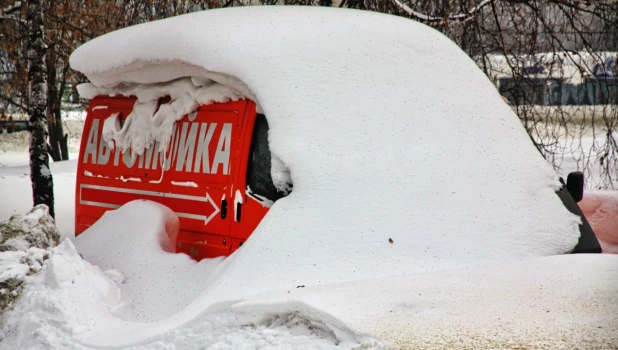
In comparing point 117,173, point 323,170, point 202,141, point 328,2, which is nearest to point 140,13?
point 328,2

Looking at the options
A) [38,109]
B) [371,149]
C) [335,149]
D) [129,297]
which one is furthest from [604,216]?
[38,109]

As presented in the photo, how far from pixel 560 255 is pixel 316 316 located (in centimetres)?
175

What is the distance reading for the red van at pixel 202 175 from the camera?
16.8ft

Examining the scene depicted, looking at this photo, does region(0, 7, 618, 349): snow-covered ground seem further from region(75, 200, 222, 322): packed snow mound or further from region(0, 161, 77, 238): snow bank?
region(0, 161, 77, 238): snow bank

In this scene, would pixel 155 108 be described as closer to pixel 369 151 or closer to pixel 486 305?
pixel 369 151

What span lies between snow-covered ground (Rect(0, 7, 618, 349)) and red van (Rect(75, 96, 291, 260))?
184mm

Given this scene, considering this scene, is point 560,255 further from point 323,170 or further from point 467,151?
point 323,170

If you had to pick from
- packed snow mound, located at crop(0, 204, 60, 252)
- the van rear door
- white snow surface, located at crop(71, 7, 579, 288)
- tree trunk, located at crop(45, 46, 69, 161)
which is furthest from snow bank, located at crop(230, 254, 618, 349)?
tree trunk, located at crop(45, 46, 69, 161)

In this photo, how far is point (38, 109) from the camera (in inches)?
368

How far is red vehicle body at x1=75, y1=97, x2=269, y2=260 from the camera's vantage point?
5.19m

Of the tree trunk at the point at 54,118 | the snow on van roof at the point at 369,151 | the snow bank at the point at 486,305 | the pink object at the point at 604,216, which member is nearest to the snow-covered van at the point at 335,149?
the snow on van roof at the point at 369,151

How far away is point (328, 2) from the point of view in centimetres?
987

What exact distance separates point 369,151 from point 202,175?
4.35ft

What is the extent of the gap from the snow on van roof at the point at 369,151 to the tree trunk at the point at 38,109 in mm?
4070
